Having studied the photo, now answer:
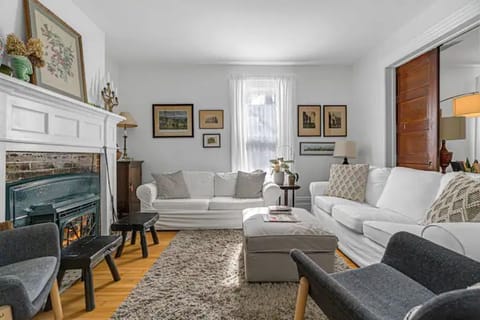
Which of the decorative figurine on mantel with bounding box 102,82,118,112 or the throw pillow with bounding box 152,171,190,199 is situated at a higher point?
the decorative figurine on mantel with bounding box 102,82,118,112

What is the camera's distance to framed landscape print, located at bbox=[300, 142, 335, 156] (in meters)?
5.45

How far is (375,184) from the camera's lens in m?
3.90

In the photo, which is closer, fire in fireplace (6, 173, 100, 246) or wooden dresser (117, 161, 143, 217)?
fire in fireplace (6, 173, 100, 246)

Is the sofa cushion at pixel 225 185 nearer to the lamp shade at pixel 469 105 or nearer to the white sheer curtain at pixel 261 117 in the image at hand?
the white sheer curtain at pixel 261 117

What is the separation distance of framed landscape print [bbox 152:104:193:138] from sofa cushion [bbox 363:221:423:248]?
3.51m

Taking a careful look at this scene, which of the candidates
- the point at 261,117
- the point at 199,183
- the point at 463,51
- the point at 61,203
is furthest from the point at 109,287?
the point at 463,51

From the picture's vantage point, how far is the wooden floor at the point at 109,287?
210 centimetres

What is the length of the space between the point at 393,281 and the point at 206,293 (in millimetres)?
1373

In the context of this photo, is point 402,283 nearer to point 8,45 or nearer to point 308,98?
point 8,45

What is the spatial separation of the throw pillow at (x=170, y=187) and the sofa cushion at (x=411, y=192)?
105 inches

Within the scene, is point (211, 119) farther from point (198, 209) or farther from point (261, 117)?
point (198, 209)

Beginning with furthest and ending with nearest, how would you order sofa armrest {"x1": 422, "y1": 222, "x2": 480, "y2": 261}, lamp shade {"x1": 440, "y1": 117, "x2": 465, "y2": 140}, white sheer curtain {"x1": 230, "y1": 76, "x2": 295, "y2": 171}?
1. white sheer curtain {"x1": 230, "y1": 76, "x2": 295, "y2": 171}
2. lamp shade {"x1": 440, "y1": 117, "x2": 465, "y2": 140}
3. sofa armrest {"x1": 422, "y1": 222, "x2": 480, "y2": 261}

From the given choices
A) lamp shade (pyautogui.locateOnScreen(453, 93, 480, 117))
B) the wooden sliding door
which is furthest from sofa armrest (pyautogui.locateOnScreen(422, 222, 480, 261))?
the wooden sliding door

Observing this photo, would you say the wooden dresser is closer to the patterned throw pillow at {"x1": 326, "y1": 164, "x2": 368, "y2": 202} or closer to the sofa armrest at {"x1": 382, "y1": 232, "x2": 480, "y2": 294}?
the patterned throw pillow at {"x1": 326, "y1": 164, "x2": 368, "y2": 202}
